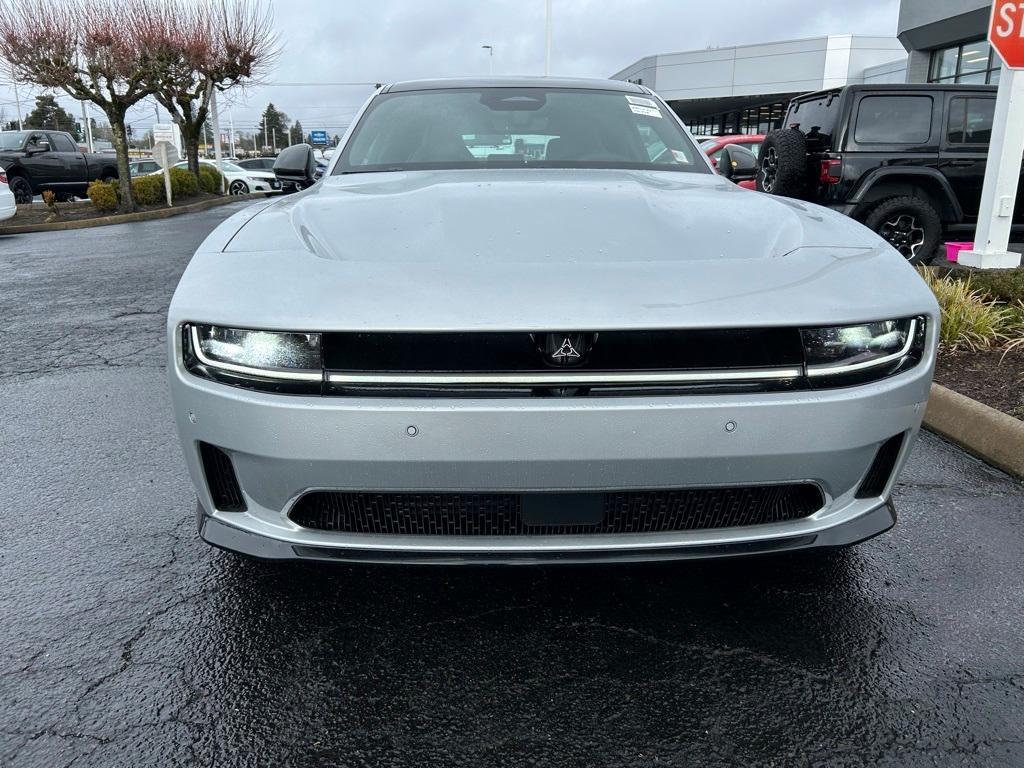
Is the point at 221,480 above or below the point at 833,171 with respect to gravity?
above

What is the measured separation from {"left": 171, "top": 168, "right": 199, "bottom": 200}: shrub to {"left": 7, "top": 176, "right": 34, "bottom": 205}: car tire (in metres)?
3.12

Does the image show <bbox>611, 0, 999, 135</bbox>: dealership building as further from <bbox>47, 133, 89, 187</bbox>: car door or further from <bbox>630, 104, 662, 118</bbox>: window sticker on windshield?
<bbox>47, 133, 89, 187</bbox>: car door

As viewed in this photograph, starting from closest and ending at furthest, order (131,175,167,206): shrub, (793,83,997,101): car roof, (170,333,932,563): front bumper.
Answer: (170,333,932,563): front bumper, (793,83,997,101): car roof, (131,175,167,206): shrub

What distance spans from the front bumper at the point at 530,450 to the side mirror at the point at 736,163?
2012mm

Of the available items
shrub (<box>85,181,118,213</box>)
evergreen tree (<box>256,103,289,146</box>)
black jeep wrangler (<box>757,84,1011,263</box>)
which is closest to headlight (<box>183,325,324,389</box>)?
black jeep wrangler (<box>757,84,1011,263</box>)

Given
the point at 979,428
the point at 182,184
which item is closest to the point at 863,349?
the point at 979,428

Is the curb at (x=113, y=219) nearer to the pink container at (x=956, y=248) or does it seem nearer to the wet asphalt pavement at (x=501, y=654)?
the pink container at (x=956, y=248)

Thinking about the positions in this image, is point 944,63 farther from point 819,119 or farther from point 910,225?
point 910,225

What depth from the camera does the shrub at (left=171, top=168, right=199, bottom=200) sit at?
20.4m

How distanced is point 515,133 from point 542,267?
164 cm

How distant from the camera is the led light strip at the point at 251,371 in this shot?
1.74 meters

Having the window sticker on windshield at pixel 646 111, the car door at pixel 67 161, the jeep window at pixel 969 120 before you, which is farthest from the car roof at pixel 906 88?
the car door at pixel 67 161

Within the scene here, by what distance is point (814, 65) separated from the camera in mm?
32469

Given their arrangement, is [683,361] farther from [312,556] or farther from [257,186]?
[257,186]
